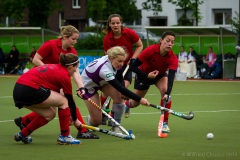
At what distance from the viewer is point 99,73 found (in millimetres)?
11289

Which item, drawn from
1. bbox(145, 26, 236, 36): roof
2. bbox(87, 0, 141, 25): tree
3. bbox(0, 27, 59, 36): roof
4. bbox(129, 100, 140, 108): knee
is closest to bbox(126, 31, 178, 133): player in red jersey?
bbox(129, 100, 140, 108): knee

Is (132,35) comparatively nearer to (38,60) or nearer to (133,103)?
(133,103)

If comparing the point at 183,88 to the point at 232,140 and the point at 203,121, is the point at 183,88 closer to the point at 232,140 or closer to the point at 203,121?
the point at 203,121

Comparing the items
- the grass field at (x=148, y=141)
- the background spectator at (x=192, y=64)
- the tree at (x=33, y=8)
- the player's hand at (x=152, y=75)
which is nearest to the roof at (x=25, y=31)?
the background spectator at (x=192, y=64)

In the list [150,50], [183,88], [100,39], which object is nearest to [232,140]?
[150,50]

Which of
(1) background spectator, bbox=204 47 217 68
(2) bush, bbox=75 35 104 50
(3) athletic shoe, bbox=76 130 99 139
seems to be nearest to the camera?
(3) athletic shoe, bbox=76 130 99 139

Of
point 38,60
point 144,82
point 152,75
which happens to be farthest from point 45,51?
point 144,82

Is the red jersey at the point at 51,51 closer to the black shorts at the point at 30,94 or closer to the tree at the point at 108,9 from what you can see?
the black shorts at the point at 30,94

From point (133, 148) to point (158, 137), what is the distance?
1.38 metres

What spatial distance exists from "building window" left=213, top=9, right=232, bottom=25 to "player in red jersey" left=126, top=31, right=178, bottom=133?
4761 centimetres

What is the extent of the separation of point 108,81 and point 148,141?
105 centimetres

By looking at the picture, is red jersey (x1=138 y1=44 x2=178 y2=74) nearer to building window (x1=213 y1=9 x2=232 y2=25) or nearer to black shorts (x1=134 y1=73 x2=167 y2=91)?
black shorts (x1=134 y1=73 x2=167 y2=91)

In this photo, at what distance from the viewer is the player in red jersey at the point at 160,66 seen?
1198 cm

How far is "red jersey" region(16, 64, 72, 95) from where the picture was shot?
1009 cm
